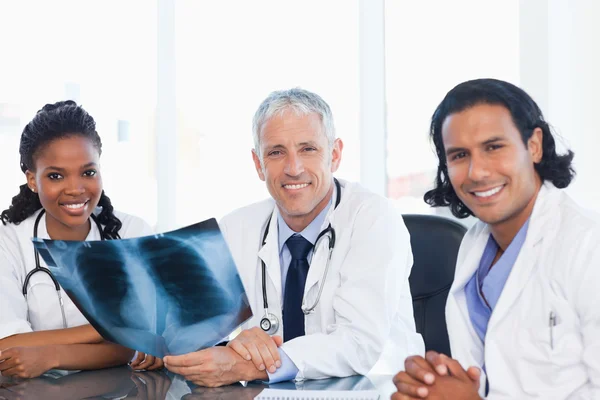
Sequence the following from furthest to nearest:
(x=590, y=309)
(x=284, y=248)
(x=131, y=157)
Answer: (x=131, y=157)
(x=284, y=248)
(x=590, y=309)

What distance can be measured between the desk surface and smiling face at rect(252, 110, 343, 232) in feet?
1.74

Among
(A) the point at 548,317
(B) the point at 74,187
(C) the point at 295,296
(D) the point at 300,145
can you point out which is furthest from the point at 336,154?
(A) the point at 548,317

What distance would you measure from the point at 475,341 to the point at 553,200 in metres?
0.33

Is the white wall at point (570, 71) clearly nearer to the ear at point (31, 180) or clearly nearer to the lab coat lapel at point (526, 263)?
the lab coat lapel at point (526, 263)

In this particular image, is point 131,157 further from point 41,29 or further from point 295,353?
point 295,353

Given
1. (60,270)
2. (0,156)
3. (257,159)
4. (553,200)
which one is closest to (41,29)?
(0,156)

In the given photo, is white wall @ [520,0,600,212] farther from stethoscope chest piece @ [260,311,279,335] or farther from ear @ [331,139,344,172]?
stethoscope chest piece @ [260,311,279,335]

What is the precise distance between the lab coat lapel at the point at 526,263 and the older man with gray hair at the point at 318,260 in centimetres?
39

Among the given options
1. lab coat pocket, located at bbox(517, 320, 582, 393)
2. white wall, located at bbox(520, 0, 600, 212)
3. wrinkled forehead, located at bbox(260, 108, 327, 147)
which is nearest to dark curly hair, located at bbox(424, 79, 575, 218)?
lab coat pocket, located at bbox(517, 320, 582, 393)

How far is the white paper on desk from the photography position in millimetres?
1315

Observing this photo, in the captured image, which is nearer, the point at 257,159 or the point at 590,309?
the point at 590,309

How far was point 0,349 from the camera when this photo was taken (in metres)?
1.69

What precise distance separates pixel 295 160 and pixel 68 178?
666 millimetres

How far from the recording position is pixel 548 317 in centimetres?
124
